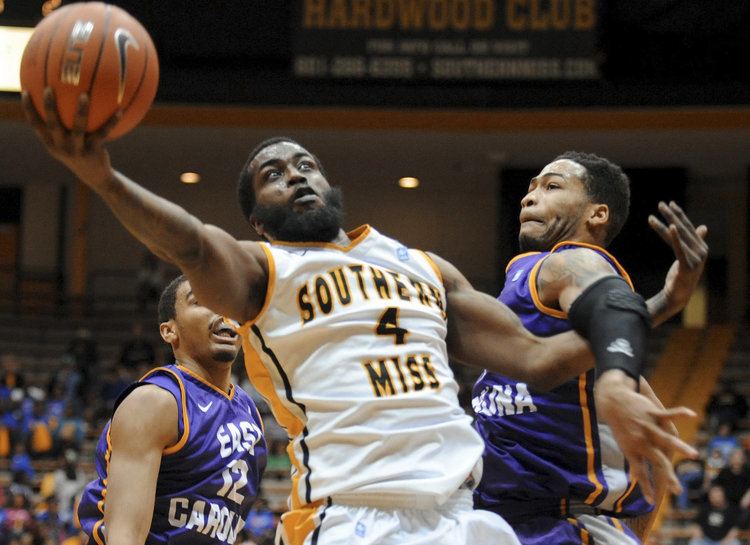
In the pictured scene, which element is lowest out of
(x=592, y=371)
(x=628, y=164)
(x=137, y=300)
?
(x=137, y=300)

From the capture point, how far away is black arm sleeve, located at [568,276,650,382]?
311 centimetres

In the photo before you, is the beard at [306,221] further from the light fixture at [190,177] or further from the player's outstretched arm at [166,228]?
the light fixture at [190,177]

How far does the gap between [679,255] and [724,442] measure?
35.4 feet

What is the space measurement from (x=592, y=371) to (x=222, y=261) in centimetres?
140

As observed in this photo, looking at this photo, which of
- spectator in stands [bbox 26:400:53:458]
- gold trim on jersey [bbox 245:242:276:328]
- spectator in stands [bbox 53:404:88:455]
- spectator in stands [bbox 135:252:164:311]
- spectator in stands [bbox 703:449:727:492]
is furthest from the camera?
spectator in stands [bbox 135:252:164:311]

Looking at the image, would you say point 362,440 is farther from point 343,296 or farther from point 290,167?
point 290,167

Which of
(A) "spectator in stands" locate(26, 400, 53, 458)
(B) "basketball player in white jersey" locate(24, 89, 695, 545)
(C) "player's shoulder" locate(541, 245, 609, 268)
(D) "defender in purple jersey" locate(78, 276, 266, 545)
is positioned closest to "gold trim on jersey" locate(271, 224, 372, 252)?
(B) "basketball player in white jersey" locate(24, 89, 695, 545)

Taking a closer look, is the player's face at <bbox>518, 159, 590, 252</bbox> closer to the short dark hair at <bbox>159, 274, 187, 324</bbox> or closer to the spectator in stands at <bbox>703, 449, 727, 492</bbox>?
the short dark hair at <bbox>159, 274, 187, 324</bbox>

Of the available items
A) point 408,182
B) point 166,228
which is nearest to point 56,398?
point 408,182

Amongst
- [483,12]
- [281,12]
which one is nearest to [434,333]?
[483,12]

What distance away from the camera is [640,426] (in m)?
2.94

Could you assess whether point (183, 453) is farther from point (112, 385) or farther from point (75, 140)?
point (112, 385)

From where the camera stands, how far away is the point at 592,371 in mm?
3979

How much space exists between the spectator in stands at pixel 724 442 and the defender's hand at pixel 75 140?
1154 centimetres
